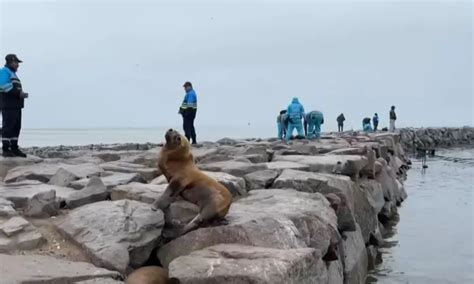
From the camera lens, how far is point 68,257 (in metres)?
4.08

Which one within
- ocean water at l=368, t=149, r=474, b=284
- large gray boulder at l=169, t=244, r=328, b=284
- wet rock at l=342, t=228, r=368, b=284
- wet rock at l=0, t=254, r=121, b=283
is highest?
wet rock at l=0, t=254, r=121, b=283

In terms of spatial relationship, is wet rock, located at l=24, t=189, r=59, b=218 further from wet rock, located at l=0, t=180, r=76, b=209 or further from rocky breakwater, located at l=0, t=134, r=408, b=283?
wet rock, located at l=0, t=180, r=76, b=209

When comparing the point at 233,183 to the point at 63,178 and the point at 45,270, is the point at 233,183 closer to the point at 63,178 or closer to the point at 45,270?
the point at 63,178

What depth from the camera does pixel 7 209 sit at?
→ 4793 mm

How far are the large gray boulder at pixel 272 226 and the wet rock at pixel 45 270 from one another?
2.89ft

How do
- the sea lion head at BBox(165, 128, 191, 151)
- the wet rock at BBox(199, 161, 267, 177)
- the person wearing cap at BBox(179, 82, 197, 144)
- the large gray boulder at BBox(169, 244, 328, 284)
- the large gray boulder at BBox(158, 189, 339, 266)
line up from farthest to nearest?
the person wearing cap at BBox(179, 82, 197, 144) → the wet rock at BBox(199, 161, 267, 177) → the sea lion head at BBox(165, 128, 191, 151) → the large gray boulder at BBox(158, 189, 339, 266) → the large gray boulder at BBox(169, 244, 328, 284)

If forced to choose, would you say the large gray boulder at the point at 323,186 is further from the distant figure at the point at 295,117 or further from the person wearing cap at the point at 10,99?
the distant figure at the point at 295,117

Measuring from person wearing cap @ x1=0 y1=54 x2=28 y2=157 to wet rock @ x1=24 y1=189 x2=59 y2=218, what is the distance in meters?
3.84

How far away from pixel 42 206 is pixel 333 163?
4.77 meters

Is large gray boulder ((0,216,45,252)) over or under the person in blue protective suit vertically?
under

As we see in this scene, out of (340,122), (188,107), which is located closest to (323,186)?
(188,107)

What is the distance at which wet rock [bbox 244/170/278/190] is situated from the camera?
270 inches

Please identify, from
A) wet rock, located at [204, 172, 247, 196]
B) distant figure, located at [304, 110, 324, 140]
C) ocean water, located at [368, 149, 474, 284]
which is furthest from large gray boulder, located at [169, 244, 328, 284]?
distant figure, located at [304, 110, 324, 140]

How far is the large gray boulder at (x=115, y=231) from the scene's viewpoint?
4082 mm
